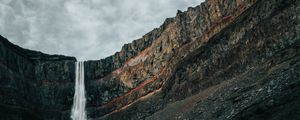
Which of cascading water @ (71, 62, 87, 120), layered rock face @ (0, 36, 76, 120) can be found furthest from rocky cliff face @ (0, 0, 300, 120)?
cascading water @ (71, 62, 87, 120)

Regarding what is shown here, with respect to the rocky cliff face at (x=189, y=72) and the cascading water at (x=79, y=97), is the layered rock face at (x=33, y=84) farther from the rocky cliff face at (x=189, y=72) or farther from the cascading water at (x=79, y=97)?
the cascading water at (x=79, y=97)

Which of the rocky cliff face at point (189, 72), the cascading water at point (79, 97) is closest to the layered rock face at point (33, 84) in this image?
the rocky cliff face at point (189, 72)

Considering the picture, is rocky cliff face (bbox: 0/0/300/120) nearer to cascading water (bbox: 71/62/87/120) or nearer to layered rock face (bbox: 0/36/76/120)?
layered rock face (bbox: 0/36/76/120)

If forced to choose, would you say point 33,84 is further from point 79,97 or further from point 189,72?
point 189,72

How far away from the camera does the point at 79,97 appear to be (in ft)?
254

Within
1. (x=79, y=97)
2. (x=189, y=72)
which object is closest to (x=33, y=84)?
(x=79, y=97)

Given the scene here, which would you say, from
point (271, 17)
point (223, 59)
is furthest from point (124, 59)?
point (271, 17)

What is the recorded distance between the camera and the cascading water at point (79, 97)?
7425cm

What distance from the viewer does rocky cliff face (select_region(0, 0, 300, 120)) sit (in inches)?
1091

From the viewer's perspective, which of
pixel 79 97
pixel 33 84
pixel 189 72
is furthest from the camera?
pixel 79 97

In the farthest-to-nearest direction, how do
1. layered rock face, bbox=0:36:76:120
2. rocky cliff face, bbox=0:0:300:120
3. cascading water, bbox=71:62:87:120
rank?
cascading water, bbox=71:62:87:120
layered rock face, bbox=0:36:76:120
rocky cliff face, bbox=0:0:300:120

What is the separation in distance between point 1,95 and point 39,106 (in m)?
10.3

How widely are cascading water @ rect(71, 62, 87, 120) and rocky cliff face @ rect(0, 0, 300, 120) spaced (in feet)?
3.88

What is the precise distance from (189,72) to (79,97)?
35.6 metres
